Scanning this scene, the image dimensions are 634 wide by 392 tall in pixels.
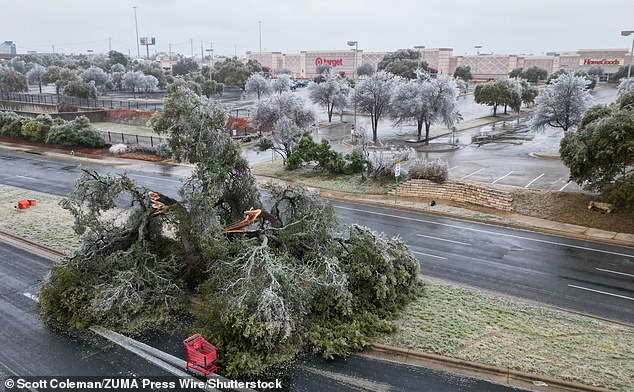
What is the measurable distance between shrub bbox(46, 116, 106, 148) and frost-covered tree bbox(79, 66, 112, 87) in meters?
49.7

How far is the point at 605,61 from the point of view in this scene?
123625 millimetres

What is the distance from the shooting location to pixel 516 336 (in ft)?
43.9

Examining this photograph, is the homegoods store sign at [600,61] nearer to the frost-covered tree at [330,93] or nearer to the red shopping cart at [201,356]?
the frost-covered tree at [330,93]

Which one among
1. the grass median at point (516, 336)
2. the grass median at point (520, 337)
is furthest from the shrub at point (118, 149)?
the grass median at point (520, 337)

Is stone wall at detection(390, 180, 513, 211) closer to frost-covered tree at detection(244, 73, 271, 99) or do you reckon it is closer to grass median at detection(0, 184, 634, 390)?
grass median at detection(0, 184, 634, 390)

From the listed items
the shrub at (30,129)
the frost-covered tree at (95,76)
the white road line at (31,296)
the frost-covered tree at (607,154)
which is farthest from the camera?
the frost-covered tree at (95,76)

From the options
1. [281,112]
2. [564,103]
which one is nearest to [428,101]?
[564,103]

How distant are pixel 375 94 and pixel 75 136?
1123 inches

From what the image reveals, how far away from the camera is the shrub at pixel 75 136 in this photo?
144 feet

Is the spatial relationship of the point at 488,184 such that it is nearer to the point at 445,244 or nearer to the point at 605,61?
the point at 445,244

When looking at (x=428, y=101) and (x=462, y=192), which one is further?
(x=428, y=101)

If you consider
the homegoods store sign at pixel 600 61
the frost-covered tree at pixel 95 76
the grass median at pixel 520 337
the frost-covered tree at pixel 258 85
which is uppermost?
the homegoods store sign at pixel 600 61

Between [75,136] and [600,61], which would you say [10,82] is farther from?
[600,61]

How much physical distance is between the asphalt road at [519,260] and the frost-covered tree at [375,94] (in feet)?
70.6
